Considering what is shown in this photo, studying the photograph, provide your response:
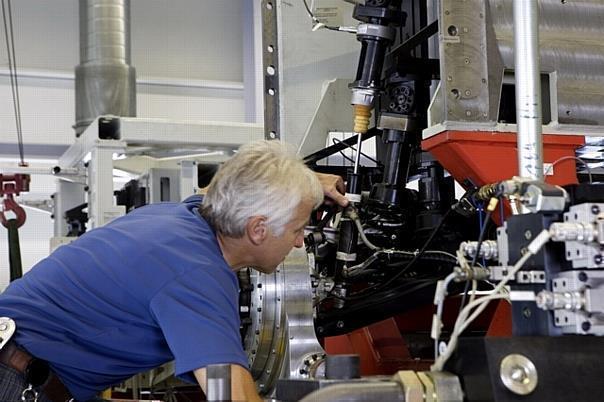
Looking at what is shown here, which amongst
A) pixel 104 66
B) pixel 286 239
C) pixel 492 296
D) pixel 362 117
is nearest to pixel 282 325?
pixel 286 239

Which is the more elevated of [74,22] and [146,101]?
[74,22]

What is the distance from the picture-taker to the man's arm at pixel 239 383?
4.40 ft

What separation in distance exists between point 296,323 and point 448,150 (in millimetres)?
542

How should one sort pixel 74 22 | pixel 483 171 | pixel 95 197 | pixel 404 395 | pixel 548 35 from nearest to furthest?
pixel 404 395 → pixel 483 171 → pixel 548 35 → pixel 95 197 → pixel 74 22

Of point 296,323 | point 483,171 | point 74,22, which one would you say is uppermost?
point 74,22

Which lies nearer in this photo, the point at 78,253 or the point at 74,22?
the point at 78,253

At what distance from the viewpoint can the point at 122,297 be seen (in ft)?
5.16

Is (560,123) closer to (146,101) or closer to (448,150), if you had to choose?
(448,150)

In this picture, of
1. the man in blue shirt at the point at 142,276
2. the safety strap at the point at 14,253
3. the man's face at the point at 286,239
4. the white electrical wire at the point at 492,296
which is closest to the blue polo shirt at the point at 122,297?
the man in blue shirt at the point at 142,276

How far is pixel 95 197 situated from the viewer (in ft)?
11.6

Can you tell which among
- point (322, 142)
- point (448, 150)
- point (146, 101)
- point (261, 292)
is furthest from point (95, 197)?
point (146, 101)

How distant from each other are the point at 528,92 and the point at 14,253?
3.04 m

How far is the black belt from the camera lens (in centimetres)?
161

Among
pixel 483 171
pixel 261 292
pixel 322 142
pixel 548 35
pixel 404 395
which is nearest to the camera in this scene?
pixel 404 395
